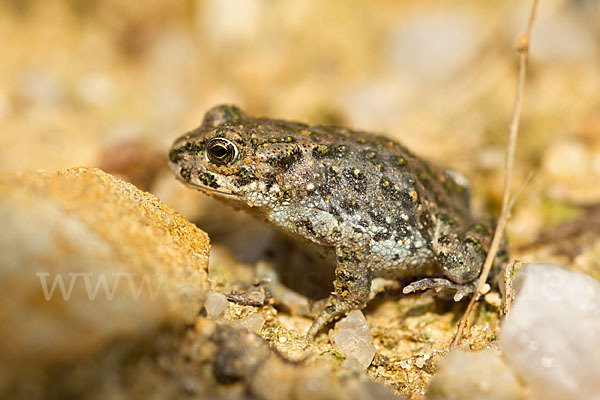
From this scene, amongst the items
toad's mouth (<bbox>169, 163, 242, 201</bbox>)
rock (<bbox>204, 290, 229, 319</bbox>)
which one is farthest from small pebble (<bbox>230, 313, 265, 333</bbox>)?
toad's mouth (<bbox>169, 163, 242, 201</bbox>)

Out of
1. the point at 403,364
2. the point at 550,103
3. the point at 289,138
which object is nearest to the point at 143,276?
the point at 289,138

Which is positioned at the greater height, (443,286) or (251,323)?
(443,286)

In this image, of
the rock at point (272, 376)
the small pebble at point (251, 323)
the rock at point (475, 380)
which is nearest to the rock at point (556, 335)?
the rock at point (475, 380)

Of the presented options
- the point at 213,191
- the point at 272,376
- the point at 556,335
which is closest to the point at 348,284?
the point at 272,376

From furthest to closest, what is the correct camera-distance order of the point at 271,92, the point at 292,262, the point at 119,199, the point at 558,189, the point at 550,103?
the point at 271,92 → the point at 550,103 → the point at 558,189 → the point at 292,262 → the point at 119,199

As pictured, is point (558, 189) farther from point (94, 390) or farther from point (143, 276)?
point (94, 390)

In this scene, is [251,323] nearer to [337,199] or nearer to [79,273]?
[337,199]
